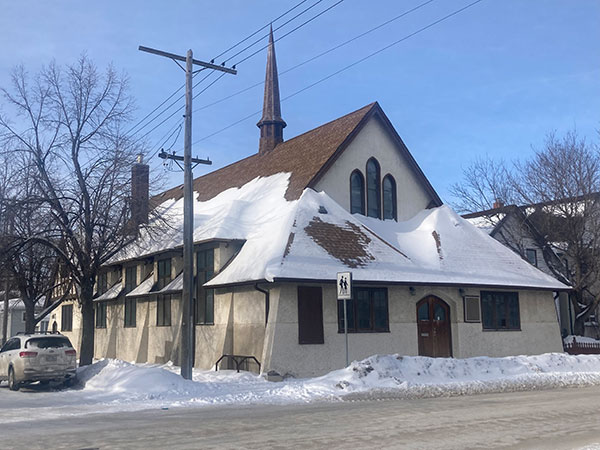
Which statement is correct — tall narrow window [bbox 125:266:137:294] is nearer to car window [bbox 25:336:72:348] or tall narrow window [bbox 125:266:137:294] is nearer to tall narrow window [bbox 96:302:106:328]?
tall narrow window [bbox 96:302:106:328]

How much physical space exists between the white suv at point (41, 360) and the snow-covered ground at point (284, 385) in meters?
0.46

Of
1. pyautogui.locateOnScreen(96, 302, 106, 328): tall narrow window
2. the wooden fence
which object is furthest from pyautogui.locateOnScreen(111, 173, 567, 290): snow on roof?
Result: the wooden fence

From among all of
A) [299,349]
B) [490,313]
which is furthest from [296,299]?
[490,313]

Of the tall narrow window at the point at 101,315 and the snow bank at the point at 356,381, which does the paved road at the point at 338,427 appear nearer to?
the snow bank at the point at 356,381

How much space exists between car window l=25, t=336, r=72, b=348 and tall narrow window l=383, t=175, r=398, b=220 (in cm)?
1427

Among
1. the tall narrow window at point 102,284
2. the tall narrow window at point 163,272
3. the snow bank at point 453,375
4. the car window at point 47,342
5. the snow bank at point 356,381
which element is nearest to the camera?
the snow bank at point 356,381

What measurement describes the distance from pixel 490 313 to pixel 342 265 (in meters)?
7.63

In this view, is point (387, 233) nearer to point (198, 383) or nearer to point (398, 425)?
point (198, 383)

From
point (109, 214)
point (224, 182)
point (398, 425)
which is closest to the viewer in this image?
point (398, 425)

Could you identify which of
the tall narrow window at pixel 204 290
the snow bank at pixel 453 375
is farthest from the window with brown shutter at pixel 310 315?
the tall narrow window at pixel 204 290

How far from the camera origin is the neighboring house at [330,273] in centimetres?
2103

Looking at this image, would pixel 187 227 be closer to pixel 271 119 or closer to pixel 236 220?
pixel 236 220

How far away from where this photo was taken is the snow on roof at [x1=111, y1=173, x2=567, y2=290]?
2130cm

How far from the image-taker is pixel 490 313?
25641 mm
